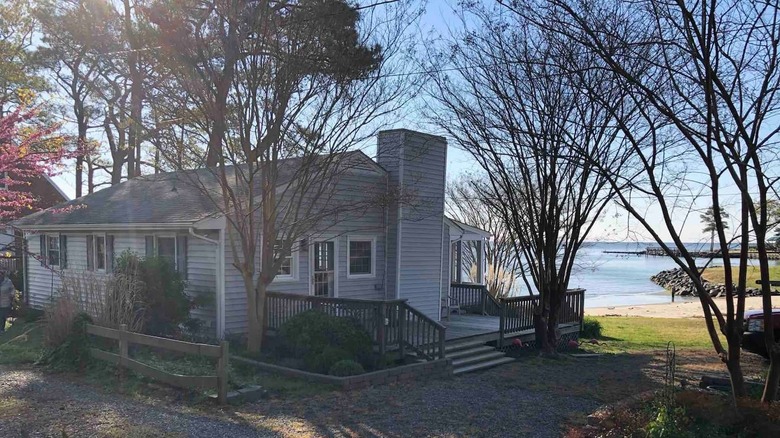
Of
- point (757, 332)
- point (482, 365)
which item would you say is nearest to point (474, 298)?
point (482, 365)

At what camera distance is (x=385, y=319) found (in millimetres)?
10555

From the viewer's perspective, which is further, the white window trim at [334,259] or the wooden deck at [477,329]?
the white window trim at [334,259]

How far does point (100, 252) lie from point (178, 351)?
8.18 meters

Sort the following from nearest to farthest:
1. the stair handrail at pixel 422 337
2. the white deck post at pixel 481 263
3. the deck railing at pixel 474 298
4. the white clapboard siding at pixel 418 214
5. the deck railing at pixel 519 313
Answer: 1. the stair handrail at pixel 422 337
2. the deck railing at pixel 519 313
3. the white clapboard siding at pixel 418 214
4. the deck railing at pixel 474 298
5. the white deck post at pixel 481 263

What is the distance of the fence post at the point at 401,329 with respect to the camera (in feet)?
34.7

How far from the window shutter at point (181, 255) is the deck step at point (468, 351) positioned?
582cm

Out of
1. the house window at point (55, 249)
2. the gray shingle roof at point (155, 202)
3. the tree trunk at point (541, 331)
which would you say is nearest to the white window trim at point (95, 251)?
the gray shingle roof at point (155, 202)

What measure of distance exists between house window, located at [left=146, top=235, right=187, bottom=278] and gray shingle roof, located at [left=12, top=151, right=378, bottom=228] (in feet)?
1.72

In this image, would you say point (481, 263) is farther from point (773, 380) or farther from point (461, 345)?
point (773, 380)

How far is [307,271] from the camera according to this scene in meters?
13.4

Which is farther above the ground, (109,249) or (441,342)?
(109,249)

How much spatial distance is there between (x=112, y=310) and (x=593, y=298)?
37260 millimetres

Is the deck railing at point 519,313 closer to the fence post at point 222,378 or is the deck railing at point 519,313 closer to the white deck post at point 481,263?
Result: the white deck post at point 481,263


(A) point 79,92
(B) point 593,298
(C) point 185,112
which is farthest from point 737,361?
(B) point 593,298
